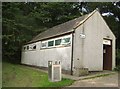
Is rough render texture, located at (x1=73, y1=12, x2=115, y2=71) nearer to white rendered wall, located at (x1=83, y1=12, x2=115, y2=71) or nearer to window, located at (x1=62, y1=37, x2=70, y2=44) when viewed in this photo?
white rendered wall, located at (x1=83, y1=12, x2=115, y2=71)

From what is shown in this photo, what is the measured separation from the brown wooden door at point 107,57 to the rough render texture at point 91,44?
1.28 meters

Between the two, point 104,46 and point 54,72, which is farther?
point 104,46

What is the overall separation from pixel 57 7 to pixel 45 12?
82.0 inches

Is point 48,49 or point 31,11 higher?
point 31,11

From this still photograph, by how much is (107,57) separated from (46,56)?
5.62 meters

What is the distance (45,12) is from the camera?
3775 cm

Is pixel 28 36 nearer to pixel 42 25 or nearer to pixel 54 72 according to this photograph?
pixel 42 25

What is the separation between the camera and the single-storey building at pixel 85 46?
1766 cm

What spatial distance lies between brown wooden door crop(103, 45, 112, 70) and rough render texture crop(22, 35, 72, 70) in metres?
3.95

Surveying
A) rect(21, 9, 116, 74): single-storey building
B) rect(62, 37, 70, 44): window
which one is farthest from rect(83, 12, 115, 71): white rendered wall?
rect(62, 37, 70, 44): window

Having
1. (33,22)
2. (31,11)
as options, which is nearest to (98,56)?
(33,22)

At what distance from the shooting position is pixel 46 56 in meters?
22.6

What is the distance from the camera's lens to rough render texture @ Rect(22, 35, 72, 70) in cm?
1830

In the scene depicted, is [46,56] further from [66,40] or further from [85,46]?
[85,46]
